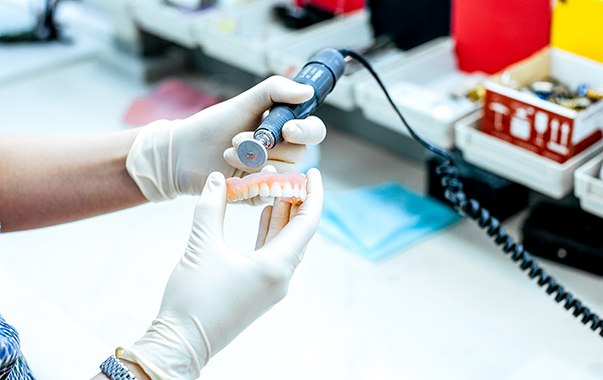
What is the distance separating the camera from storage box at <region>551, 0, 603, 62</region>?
4.95ft

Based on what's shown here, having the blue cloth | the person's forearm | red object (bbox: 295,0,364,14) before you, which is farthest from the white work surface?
red object (bbox: 295,0,364,14)

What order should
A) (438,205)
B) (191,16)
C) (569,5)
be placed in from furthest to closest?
(191,16), (438,205), (569,5)

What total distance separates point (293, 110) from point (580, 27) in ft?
2.32

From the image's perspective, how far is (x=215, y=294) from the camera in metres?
0.96

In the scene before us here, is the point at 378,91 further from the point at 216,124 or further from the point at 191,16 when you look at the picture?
the point at 191,16

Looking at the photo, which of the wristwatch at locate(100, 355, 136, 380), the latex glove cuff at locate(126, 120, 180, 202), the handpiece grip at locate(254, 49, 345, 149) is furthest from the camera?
the latex glove cuff at locate(126, 120, 180, 202)

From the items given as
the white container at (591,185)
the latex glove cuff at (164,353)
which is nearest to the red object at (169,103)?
the white container at (591,185)

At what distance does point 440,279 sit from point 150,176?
0.58 metres

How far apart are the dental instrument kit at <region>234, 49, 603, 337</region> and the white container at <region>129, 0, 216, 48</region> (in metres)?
0.84

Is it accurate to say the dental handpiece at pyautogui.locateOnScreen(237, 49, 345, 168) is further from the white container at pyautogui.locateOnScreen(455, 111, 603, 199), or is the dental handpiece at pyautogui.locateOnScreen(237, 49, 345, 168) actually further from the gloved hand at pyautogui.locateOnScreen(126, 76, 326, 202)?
the white container at pyautogui.locateOnScreen(455, 111, 603, 199)

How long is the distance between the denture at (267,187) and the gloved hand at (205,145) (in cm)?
8

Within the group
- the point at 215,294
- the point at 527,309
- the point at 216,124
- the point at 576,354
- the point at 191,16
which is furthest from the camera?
the point at 191,16

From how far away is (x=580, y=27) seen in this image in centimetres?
154

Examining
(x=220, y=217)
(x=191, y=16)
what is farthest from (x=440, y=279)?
(x=191, y=16)
